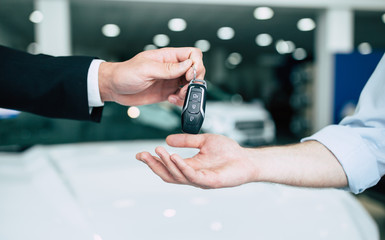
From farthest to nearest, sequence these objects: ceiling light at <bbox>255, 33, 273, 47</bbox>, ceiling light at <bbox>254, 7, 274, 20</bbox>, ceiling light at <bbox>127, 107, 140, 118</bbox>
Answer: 1. ceiling light at <bbox>255, 33, 273, 47</bbox>
2. ceiling light at <bbox>254, 7, 274, 20</bbox>
3. ceiling light at <bbox>127, 107, 140, 118</bbox>

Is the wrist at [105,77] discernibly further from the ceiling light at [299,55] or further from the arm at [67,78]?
the ceiling light at [299,55]

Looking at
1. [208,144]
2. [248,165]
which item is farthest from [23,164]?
[248,165]

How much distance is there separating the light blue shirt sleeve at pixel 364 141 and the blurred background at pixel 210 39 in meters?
0.68

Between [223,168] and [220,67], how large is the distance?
14.9 meters

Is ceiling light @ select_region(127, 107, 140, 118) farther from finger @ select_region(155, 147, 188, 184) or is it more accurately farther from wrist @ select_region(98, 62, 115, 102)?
finger @ select_region(155, 147, 188, 184)

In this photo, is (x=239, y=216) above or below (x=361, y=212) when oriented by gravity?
above

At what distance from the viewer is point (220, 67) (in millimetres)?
15492

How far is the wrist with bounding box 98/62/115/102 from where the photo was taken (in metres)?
1.18

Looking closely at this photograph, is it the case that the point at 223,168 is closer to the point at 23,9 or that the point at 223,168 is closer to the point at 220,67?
the point at 23,9

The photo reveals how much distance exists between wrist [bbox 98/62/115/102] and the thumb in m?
0.21

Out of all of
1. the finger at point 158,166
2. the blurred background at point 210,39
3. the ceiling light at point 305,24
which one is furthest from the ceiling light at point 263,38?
the finger at point 158,166

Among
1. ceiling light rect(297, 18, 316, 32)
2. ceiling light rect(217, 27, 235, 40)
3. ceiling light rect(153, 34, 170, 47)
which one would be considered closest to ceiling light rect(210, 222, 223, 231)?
ceiling light rect(297, 18, 316, 32)

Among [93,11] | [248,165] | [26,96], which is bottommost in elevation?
[248,165]

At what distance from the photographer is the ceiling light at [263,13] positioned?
261 inches
